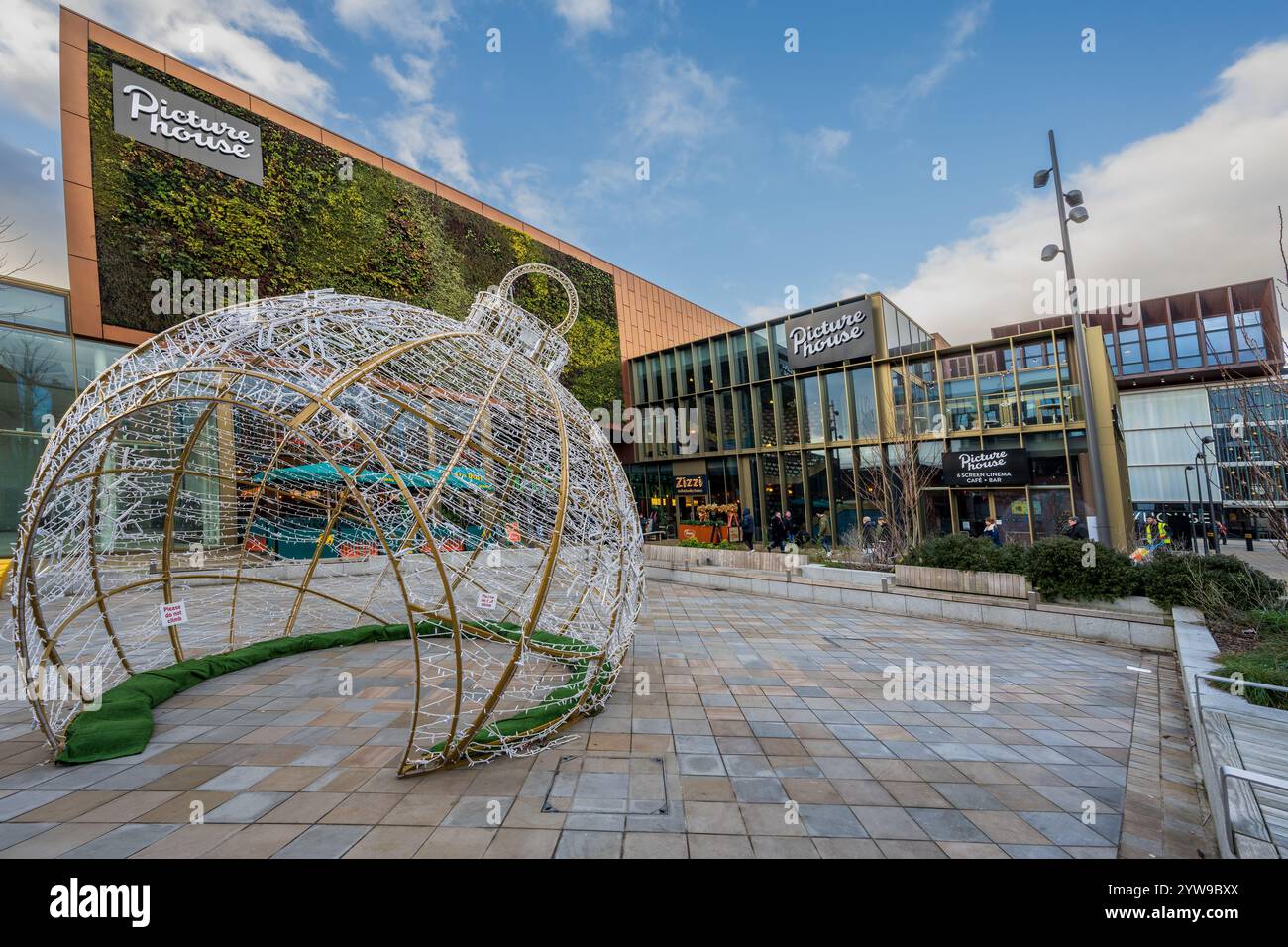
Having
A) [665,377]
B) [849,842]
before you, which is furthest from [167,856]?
[665,377]

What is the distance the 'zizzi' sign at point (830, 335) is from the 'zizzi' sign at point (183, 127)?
20.9 m

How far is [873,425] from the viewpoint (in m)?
20.2

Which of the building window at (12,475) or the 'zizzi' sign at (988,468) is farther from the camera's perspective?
the 'zizzi' sign at (988,468)

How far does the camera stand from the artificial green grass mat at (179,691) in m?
4.72

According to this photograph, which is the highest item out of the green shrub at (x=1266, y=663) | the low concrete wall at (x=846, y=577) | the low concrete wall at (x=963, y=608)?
the low concrete wall at (x=846, y=577)

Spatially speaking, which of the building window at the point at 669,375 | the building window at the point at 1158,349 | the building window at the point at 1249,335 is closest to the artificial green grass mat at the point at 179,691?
the building window at the point at 1249,335

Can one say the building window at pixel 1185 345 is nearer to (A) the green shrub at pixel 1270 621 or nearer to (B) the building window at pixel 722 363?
(B) the building window at pixel 722 363

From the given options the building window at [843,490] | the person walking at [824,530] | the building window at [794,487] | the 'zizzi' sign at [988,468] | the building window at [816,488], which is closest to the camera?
the 'zizzi' sign at [988,468]

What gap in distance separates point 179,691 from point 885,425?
2006cm

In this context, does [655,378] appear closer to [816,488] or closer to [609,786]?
[816,488]

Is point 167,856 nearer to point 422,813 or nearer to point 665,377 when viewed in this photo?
point 422,813

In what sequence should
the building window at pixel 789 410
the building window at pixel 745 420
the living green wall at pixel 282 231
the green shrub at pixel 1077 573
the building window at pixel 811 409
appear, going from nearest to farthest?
the green shrub at pixel 1077 573, the living green wall at pixel 282 231, the building window at pixel 811 409, the building window at pixel 789 410, the building window at pixel 745 420

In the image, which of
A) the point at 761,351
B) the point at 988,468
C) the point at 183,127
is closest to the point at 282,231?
the point at 183,127

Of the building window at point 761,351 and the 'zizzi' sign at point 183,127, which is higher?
the 'zizzi' sign at point 183,127
